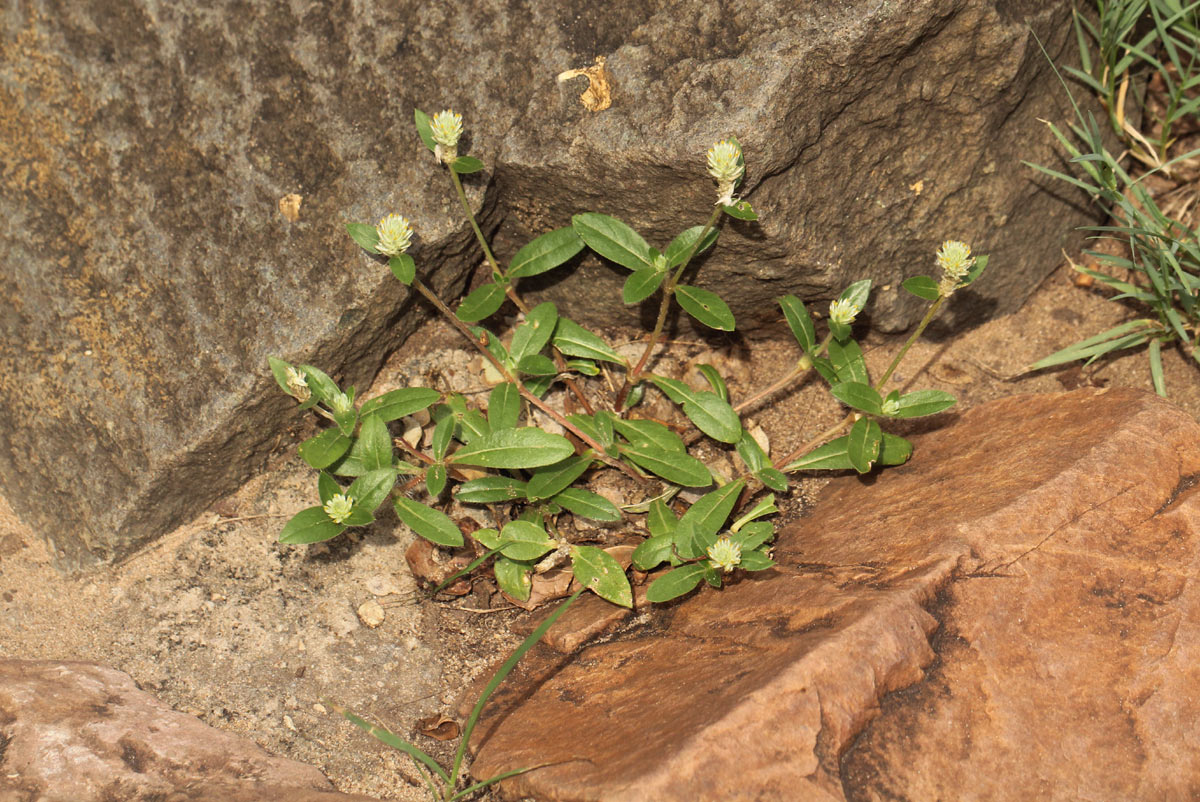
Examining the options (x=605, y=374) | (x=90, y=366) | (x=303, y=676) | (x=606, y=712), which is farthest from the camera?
(x=605, y=374)

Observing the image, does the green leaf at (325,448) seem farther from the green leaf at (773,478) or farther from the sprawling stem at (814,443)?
the sprawling stem at (814,443)

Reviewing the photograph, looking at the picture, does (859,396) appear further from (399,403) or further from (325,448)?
(325,448)

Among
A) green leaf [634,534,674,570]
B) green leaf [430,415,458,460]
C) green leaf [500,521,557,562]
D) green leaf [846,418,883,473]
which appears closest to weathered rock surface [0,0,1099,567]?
green leaf [430,415,458,460]

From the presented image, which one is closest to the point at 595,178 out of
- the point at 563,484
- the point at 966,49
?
the point at 563,484

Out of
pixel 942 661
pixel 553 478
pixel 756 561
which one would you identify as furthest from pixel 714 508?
pixel 942 661

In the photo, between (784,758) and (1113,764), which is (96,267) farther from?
(1113,764)
